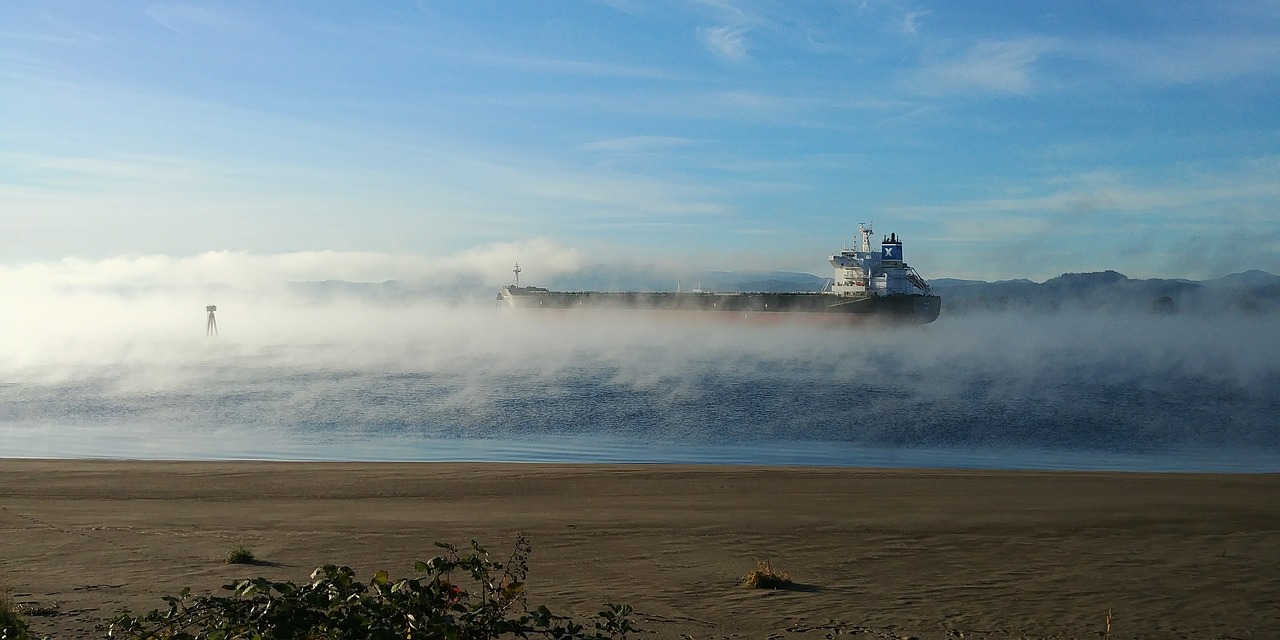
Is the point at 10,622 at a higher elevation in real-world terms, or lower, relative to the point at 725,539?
higher

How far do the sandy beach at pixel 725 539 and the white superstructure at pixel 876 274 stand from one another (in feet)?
180

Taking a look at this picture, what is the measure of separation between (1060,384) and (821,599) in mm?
26642

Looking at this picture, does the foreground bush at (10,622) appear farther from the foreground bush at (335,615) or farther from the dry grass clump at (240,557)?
the dry grass clump at (240,557)

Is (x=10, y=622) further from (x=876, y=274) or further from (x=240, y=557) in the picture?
(x=876, y=274)

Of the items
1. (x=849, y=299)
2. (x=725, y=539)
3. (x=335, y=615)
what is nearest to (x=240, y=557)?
(x=725, y=539)

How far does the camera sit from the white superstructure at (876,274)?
66750 mm

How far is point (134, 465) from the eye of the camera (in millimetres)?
13148

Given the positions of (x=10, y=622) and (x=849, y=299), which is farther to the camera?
(x=849, y=299)

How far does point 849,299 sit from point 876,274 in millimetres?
4552

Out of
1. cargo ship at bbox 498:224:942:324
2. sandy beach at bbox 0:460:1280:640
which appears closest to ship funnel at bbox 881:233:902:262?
cargo ship at bbox 498:224:942:324

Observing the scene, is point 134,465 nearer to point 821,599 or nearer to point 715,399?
point 821,599

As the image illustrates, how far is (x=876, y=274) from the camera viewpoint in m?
67.7

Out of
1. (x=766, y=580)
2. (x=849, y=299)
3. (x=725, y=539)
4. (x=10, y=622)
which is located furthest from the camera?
(x=849, y=299)

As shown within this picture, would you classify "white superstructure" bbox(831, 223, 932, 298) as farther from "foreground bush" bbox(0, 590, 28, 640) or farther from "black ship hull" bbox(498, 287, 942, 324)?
"foreground bush" bbox(0, 590, 28, 640)
